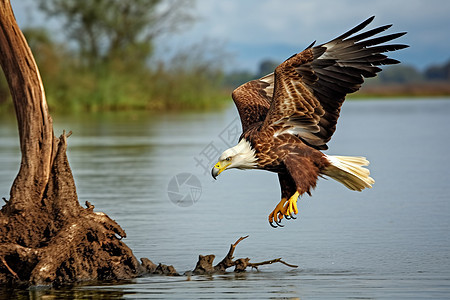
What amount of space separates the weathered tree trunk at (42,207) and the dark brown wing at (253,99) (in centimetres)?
175

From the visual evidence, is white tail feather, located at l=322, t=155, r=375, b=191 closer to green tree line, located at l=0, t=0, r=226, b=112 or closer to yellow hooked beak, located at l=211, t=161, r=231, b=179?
yellow hooked beak, located at l=211, t=161, r=231, b=179

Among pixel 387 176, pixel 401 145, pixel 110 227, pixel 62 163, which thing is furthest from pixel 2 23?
pixel 401 145

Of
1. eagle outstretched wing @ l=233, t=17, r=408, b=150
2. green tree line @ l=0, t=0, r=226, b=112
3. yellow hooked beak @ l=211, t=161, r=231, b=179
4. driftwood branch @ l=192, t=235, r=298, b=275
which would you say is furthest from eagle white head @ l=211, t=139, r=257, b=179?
green tree line @ l=0, t=0, r=226, b=112

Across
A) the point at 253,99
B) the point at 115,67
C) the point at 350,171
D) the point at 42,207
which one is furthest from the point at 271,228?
the point at 115,67

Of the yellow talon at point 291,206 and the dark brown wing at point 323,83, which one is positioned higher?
the dark brown wing at point 323,83

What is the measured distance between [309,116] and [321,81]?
0.31m

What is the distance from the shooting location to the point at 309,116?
7.43m

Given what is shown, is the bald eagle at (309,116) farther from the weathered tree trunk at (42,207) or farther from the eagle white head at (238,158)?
the weathered tree trunk at (42,207)

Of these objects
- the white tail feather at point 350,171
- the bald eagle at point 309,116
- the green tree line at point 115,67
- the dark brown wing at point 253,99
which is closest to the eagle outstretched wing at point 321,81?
the bald eagle at point 309,116

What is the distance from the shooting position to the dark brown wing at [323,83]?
7.24 metres

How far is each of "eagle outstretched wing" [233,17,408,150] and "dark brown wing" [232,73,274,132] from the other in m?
0.54

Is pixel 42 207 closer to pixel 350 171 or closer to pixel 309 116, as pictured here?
pixel 309 116

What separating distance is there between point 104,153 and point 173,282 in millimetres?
10763

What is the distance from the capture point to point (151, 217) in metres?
9.20
